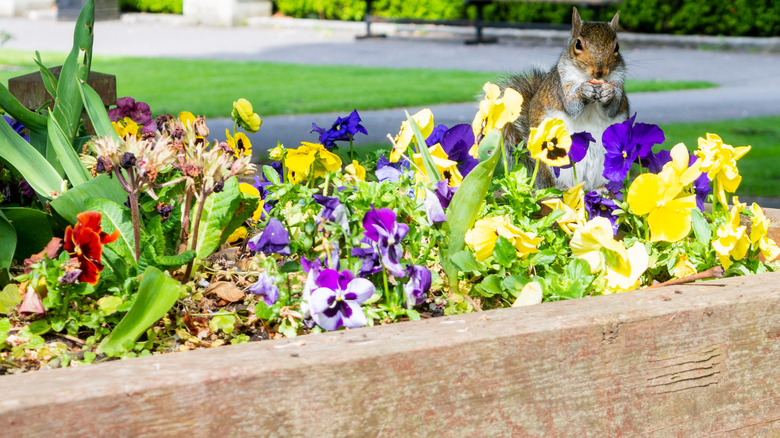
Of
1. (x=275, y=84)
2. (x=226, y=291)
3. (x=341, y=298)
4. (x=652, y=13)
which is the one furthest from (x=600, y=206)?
(x=652, y=13)

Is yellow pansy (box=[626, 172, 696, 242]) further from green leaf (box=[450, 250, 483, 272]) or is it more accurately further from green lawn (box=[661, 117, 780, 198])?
green lawn (box=[661, 117, 780, 198])

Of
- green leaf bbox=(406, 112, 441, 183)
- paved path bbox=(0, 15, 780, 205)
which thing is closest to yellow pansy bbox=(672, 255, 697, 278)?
green leaf bbox=(406, 112, 441, 183)

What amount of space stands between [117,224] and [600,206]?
3.55 ft

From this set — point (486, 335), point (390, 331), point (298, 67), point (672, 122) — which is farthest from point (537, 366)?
point (298, 67)

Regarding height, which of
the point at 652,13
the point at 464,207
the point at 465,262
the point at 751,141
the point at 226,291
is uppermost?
the point at 464,207

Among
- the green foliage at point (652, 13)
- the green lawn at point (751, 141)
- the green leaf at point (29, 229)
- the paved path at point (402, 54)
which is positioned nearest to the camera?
the green leaf at point (29, 229)

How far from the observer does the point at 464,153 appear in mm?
1986

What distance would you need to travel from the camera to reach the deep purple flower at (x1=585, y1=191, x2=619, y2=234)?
1959 mm

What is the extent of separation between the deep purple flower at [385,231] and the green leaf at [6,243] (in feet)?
2.38

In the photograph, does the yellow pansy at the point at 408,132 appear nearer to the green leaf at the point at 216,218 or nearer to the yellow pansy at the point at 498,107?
the yellow pansy at the point at 498,107

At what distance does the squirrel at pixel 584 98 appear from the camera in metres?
2.70

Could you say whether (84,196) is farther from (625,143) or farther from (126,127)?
(625,143)

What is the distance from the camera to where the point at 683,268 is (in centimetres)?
191

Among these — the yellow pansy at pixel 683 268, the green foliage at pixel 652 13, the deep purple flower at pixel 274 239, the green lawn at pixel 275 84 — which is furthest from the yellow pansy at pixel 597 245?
the green foliage at pixel 652 13
